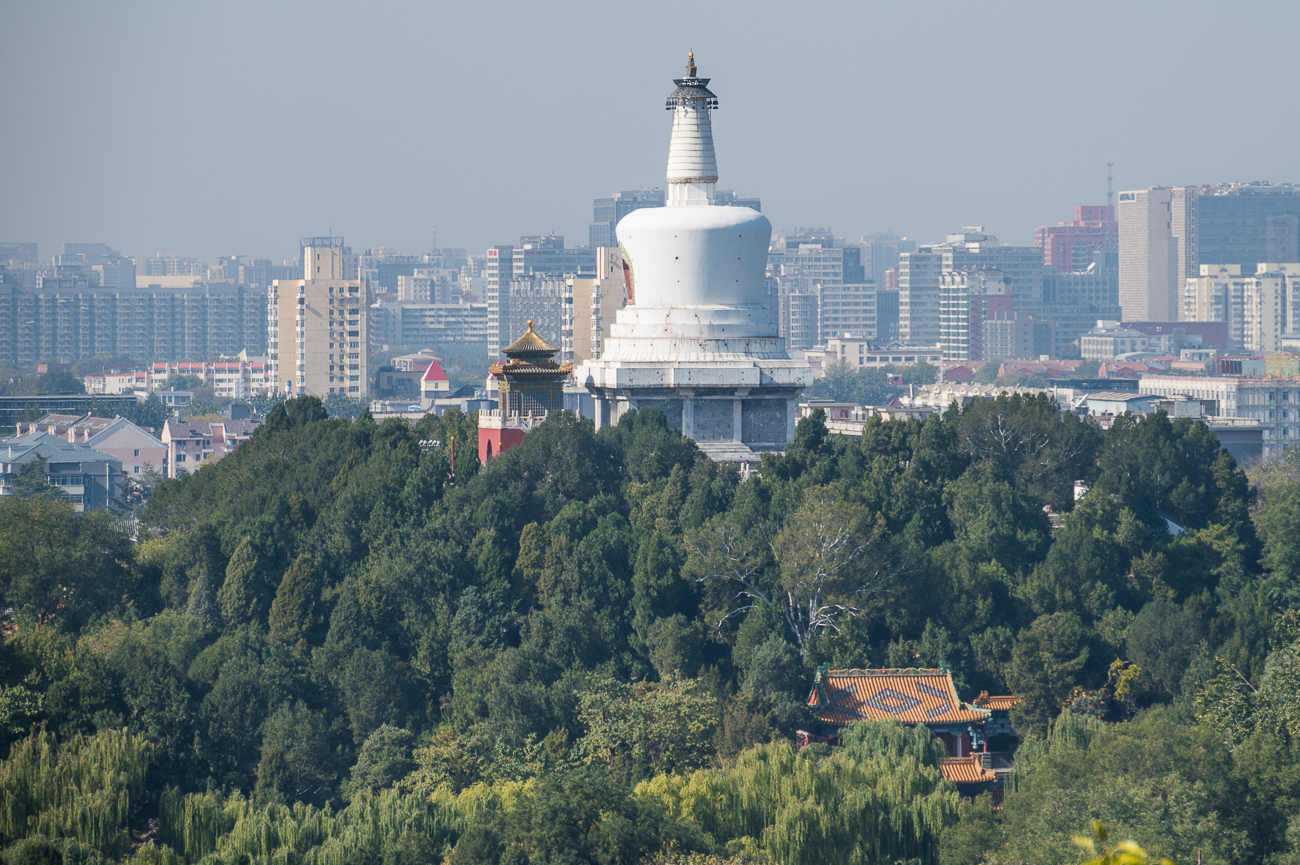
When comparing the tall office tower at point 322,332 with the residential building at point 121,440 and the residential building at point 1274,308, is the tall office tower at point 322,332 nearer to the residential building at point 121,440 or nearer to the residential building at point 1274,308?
the residential building at point 121,440

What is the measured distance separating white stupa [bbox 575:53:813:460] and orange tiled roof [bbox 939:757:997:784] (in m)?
11.8

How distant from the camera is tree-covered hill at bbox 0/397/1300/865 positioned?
32.0 meters

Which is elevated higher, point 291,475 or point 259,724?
point 291,475

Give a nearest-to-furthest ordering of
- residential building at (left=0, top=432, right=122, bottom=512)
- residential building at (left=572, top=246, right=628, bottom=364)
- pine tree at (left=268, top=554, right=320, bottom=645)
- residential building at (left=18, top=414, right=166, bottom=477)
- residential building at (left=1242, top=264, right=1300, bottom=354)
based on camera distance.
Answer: pine tree at (left=268, top=554, right=320, bottom=645) → residential building at (left=0, top=432, right=122, bottom=512) → residential building at (left=18, top=414, right=166, bottom=477) → residential building at (left=572, top=246, right=628, bottom=364) → residential building at (left=1242, top=264, right=1300, bottom=354)

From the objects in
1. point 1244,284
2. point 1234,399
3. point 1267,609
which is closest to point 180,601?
point 1267,609

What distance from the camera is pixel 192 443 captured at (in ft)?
352

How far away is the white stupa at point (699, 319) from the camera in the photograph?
48875mm

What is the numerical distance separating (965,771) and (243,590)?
1362 centimetres

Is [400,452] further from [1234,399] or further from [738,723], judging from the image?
[1234,399]

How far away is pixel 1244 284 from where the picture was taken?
637 feet

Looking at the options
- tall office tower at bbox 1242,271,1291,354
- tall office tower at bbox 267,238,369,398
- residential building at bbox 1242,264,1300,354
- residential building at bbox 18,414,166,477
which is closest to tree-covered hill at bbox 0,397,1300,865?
residential building at bbox 18,414,166,477

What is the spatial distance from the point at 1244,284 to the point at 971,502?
507 feet

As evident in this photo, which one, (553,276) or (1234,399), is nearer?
(1234,399)

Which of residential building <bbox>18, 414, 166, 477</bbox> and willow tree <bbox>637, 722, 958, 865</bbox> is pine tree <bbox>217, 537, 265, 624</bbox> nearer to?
willow tree <bbox>637, 722, 958, 865</bbox>
